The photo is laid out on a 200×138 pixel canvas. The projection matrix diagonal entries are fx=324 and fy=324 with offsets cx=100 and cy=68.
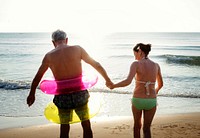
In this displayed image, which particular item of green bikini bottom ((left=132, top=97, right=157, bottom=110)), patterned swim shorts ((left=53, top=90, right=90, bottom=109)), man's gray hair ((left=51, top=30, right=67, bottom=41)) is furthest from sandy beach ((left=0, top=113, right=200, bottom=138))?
man's gray hair ((left=51, top=30, right=67, bottom=41))

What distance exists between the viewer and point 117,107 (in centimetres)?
1034

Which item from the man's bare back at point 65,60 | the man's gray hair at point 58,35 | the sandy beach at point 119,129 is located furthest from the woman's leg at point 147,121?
the sandy beach at point 119,129

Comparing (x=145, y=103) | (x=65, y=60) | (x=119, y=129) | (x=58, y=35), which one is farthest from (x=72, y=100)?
(x=119, y=129)

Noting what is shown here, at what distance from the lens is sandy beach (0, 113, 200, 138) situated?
669 cm

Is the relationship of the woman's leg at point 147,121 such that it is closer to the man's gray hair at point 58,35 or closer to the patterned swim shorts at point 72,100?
the patterned swim shorts at point 72,100

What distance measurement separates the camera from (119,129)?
7.24 m

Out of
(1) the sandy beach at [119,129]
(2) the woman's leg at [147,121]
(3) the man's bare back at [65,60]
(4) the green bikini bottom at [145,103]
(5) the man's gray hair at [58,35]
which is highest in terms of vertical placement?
(5) the man's gray hair at [58,35]

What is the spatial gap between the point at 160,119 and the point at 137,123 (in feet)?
13.3

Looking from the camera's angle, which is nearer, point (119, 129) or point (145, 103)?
point (145, 103)

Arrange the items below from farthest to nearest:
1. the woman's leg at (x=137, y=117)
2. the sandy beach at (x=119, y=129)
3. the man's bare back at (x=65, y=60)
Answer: the sandy beach at (x=119, y=129)
the woman's leg at (x=137, y=117)
the man's bare back at (x=65, y=60)

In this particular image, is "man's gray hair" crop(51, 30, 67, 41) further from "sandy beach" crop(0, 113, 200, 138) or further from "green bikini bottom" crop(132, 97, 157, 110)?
"sandy beach" crop(0, 113, 200, 138)

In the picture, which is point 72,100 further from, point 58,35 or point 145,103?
point 145,103

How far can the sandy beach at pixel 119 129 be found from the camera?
6694 millimetres

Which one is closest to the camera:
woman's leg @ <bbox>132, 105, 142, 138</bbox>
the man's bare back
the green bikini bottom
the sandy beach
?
the man's bare back
